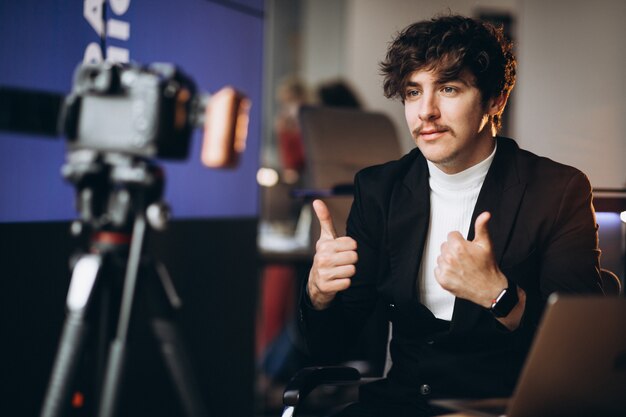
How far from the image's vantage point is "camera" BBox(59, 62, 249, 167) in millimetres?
1251

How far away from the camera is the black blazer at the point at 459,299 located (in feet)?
4.67

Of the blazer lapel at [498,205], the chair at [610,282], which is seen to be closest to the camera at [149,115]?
the blazer lapel at [498,205]

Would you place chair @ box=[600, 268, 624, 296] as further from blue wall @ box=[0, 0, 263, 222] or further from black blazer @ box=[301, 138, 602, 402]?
blue wall @ box=[0, 0, 263, 222]

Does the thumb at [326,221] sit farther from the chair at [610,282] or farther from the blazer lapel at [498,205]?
the chair at [610,282]

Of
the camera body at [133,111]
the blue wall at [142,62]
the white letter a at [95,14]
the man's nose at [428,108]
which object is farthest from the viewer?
the white letter a at [95,14]

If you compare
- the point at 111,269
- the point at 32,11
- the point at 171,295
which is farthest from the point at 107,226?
the point at 32,11

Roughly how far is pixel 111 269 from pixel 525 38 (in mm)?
1021

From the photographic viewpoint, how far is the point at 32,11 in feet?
5.55

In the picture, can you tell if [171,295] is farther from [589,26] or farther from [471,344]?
[589,26]

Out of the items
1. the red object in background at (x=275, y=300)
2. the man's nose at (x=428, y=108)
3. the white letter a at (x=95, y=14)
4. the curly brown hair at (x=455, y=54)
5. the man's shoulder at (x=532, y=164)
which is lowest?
the red object in background at (x=275, y=300)

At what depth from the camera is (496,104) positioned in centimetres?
157

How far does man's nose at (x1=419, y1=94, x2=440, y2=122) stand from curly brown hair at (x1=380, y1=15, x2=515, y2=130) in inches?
2.0

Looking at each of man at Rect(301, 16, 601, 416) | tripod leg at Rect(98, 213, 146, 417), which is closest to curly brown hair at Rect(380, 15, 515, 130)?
man at Rect(301, 16, 601, 416)

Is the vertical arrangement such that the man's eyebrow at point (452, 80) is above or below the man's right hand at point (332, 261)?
above
